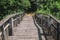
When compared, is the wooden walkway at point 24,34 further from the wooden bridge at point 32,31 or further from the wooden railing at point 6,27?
the wooden railing at point 6,27

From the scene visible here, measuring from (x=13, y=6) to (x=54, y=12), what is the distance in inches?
212

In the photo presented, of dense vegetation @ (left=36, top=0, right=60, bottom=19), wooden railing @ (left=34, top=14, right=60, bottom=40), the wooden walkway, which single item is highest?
wooden railing @ (left=34, top=14, right=60, bottom=40)

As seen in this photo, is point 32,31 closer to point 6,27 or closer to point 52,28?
point 52,28

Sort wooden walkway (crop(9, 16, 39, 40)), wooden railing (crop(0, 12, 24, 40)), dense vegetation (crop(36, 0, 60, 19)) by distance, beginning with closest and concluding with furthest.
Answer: wooden railing (crop(0, 12, 24, 40)), wooden walkway (crop(9, 16, 39, 40)), dense vegetation (crop(36, 0, 60, 19))

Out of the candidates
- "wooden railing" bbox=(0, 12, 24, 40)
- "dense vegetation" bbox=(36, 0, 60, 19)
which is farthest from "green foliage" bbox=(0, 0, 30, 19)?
"wooden railing" bbox=(0, 12, 24, 40)

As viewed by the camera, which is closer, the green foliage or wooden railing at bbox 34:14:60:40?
wooden railing at bbox 34:14:60:40

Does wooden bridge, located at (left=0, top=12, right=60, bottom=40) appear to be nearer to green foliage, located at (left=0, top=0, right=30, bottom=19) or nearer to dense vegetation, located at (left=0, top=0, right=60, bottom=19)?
dense vegetation, located at (left=0, top=0, right=60, bottom=19)

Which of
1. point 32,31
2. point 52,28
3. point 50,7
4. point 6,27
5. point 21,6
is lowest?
point 50,7

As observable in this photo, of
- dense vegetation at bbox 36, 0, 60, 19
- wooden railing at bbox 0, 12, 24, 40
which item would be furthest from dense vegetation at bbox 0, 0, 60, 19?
wooden railing at bbox 0, 12, 24, 40

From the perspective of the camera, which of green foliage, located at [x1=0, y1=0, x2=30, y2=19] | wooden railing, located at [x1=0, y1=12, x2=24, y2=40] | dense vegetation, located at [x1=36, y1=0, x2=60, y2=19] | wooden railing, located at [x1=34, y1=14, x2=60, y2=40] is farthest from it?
dense vegetation, located at [x1=36, y1=0, x2=60, y2=19]

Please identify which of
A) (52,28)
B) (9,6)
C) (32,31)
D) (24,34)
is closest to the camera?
(52,28)

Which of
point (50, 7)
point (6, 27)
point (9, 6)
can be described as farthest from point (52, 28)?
point (50, 7)

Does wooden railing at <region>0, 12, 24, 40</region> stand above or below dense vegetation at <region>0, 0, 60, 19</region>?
above

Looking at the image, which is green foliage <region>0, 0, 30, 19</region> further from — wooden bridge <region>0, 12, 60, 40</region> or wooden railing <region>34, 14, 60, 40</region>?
wooden railing <region>34, 14, 60, 40</region>
